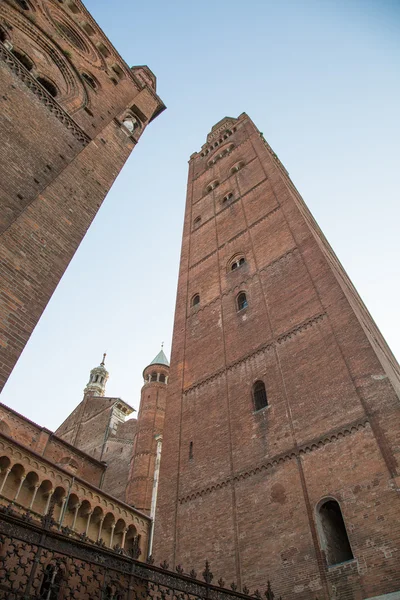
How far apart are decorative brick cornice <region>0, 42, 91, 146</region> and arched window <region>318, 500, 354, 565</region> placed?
942 cm

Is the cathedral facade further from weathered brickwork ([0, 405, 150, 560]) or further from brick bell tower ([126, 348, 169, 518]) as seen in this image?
brick bell tower ([126, 348, 169, 518])

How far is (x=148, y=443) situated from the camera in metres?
22.9

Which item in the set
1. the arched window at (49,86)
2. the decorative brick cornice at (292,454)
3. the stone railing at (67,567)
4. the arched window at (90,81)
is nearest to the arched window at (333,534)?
the decorative brick cornice at (292,454)

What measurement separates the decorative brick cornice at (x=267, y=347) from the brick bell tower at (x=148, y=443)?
7.72 metres

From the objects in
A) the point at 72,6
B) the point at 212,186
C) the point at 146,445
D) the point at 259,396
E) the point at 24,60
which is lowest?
the point at 259,396

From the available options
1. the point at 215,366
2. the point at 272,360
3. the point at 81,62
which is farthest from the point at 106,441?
the point at 81,62

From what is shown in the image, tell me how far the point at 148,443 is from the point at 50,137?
58.5 feet

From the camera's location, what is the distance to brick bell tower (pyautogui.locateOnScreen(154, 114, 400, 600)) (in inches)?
354

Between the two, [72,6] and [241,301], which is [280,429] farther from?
[72,6]

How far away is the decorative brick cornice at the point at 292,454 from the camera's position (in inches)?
400

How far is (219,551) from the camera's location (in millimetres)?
10719

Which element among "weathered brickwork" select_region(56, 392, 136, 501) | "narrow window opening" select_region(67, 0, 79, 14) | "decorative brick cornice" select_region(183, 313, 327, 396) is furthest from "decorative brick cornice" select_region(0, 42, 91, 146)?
"weathered brickwork" select_region(56, 392, 136, 501)

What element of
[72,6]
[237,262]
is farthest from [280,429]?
[72,6]

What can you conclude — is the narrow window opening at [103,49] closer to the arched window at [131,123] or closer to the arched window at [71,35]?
the arched window at [71,35]
